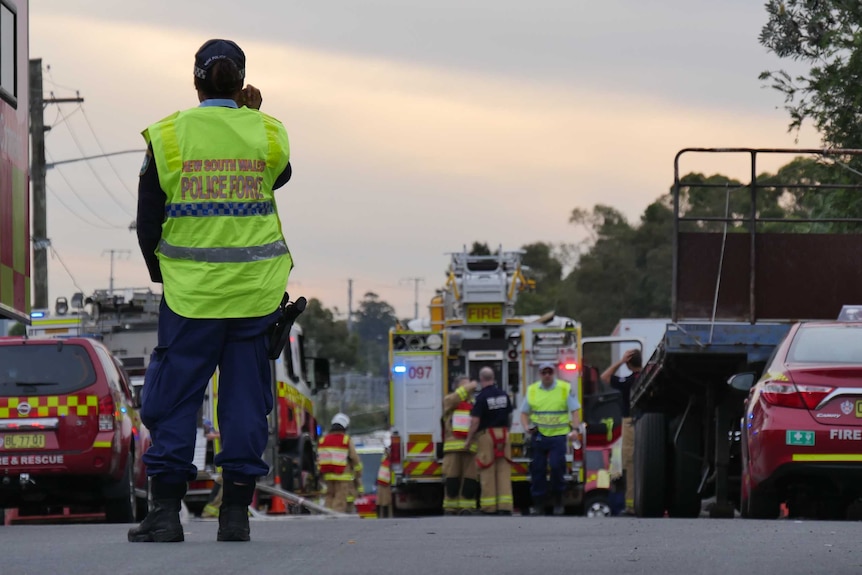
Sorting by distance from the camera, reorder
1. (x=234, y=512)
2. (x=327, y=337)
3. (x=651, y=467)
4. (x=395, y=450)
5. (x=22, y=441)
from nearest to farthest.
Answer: (x=234, y=512), (x=22, y=441), (x=651, y=467), (x=395, y=450), (x=327, y=337)

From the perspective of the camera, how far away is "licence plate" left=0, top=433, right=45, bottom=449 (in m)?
13.9

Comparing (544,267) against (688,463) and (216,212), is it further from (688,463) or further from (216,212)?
(216,212)

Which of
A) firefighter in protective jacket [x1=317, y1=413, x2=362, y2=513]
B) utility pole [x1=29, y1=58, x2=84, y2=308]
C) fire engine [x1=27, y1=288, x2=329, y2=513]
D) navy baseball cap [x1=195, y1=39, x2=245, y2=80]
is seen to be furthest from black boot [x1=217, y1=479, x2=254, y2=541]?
utility pole [x1=29, y1=58, x2=84, y2=308]

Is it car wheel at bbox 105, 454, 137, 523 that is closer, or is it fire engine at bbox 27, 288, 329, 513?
car wheel at bbox 105, 454, 137, 523

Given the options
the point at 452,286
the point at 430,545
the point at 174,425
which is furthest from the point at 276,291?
the point at 452,286

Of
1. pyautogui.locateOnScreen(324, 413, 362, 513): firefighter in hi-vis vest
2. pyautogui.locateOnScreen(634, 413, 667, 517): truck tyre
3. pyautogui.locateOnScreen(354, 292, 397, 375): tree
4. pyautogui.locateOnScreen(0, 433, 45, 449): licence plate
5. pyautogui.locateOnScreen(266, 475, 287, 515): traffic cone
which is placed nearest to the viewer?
pyautogui.locateOnScreen(0, 433, 45, 449): licence plate

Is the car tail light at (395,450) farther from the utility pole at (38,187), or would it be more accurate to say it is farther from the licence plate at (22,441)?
the utility pole at (38,187)

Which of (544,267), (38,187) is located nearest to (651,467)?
(38,187)

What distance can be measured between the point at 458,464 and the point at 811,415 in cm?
925

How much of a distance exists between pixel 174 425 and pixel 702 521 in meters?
3.99

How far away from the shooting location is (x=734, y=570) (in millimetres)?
5902

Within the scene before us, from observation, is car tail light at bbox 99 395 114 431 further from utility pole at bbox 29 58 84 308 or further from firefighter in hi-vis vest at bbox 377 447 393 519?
utility pole at bbox 29 58 84 308

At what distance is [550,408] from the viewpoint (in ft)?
65.5

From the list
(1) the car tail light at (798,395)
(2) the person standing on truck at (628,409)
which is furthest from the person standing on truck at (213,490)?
(1) the car tail light at (798,395)
